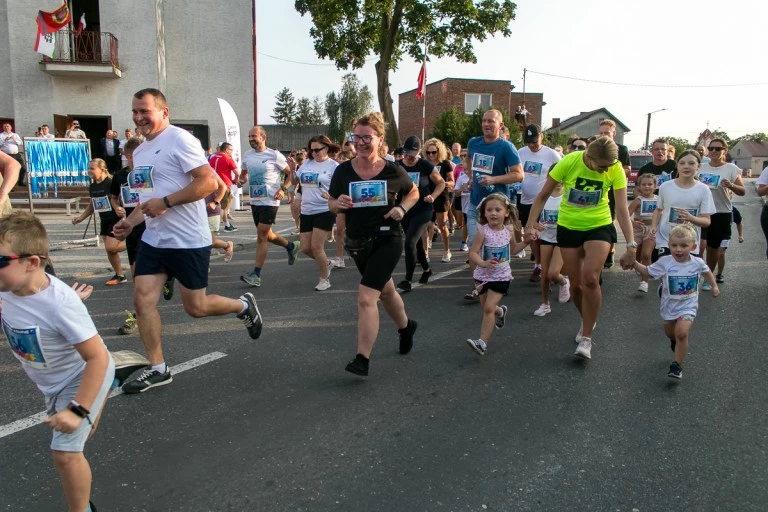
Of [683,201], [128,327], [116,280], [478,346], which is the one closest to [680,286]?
[478,346]

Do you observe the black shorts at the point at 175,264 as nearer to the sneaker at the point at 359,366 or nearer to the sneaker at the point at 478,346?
the sneaker at the point at 359,366

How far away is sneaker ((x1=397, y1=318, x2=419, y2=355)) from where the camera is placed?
16.0 ft

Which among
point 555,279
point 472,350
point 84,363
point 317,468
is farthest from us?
Answer: point 555,279

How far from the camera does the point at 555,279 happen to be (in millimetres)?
6570

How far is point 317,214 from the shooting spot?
760 cm

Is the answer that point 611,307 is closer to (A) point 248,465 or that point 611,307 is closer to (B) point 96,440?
(A) point 248,465

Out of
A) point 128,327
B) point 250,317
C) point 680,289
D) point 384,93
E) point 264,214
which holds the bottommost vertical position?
point 128,327

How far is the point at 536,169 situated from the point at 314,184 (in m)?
2.94

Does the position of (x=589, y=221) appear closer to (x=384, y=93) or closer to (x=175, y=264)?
(x=175, y=264)

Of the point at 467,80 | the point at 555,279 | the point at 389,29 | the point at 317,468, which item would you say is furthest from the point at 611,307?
the point at 467,80

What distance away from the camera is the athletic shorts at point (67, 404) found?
2348 mm

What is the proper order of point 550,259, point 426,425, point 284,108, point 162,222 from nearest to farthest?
point 426,425 → point 162,222 → point 550,259 → point 284,108

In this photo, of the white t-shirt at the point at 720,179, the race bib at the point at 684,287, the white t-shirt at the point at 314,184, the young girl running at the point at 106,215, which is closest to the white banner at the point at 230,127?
the young girl running at the point at 106,215

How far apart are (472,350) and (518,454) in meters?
1.79
